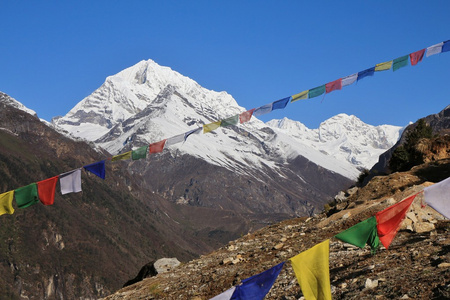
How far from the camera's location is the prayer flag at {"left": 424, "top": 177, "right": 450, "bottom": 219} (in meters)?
10.6

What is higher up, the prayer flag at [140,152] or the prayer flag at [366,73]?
the prayer flag at [366,73]

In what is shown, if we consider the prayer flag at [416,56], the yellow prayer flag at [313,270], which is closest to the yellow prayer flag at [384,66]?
the prayer flag at [416,56]

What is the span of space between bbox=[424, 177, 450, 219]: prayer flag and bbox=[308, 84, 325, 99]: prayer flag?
16.6 metres

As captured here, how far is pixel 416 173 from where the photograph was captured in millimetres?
27219

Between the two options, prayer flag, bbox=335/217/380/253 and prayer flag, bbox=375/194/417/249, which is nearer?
prayer flag, bbox=335/217/380/253

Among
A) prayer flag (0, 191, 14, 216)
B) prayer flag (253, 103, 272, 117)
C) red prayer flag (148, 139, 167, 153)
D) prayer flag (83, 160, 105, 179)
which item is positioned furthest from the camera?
prayer flag (253, 103, 272, 117)

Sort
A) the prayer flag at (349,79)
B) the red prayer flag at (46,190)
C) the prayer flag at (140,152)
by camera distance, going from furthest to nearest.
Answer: the prayer flag at (349,79) → the prayer flag at (140,152) → the red prayer flag at (46,190)

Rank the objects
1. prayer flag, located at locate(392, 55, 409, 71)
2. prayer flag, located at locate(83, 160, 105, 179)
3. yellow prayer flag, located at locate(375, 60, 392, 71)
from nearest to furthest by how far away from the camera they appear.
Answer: prayer flag, located at locate(83, 160, 105, 179), prayer flag, located at locate(392, 55, 409, 71), yellow prayer flag, located at locate(375, 60, 392, 71)

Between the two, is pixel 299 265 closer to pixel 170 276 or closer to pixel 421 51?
pixel 170 276

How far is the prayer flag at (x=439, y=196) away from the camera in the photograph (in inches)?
417

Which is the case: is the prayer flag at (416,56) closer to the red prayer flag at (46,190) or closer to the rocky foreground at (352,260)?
the rocky foreground at (352,260)

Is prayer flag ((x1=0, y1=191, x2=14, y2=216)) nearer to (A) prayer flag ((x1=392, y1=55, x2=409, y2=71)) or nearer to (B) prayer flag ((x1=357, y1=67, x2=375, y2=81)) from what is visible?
(B) prayer flag ((x1=357, y1=67, x2=375, y2=81))

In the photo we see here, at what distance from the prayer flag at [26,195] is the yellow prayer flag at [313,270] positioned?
15.1 m

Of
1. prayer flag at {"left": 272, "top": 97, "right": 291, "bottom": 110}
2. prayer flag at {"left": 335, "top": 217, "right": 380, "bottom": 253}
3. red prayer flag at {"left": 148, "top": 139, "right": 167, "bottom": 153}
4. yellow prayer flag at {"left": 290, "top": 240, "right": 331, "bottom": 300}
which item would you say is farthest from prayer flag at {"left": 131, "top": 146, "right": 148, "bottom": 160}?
yellow prayer flag at {"left": 290, "top": 240, "right": 331, "bottom": 300}
